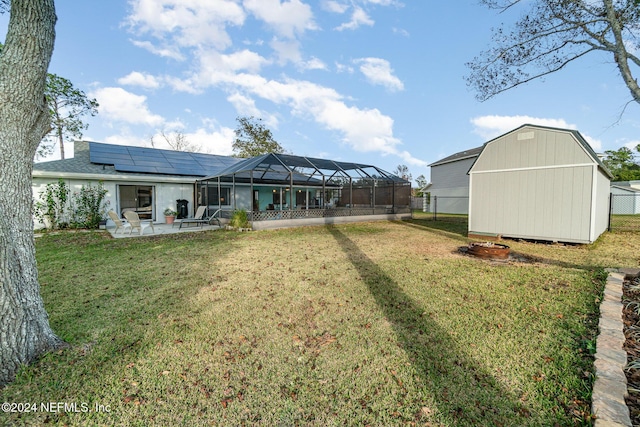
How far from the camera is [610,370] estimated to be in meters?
2.14

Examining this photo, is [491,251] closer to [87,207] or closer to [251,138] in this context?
[87,207]

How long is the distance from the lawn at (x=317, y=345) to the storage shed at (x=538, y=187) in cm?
229

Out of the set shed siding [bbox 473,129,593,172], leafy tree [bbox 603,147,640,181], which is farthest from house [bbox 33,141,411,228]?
leafy tree [bbox 603,147,640,181]

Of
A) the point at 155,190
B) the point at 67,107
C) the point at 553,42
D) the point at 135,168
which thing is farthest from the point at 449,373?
the point at 67,107

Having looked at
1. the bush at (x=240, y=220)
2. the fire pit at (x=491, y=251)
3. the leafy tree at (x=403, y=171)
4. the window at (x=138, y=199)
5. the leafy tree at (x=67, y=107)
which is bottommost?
the fire pit at (x=491, y=251)

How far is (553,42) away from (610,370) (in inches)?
339

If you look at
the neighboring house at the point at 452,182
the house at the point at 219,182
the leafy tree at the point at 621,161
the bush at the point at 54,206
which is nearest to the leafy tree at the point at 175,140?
the house at the point at 219,182

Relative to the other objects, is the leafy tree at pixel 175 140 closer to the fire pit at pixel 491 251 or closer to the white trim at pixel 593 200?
the fire pit at pixel 491 251

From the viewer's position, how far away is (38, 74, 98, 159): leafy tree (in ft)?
64.6

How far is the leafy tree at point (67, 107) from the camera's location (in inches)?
776

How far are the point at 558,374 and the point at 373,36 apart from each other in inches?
552

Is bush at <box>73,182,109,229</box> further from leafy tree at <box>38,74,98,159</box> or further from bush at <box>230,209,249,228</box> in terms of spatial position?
leafy tree at <box>38,74,98,159</box>

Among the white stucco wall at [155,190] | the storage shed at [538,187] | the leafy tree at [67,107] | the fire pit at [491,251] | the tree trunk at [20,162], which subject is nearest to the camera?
the tree trunk at [20,162]

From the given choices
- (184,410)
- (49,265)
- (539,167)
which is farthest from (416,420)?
(539,167)
